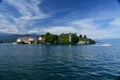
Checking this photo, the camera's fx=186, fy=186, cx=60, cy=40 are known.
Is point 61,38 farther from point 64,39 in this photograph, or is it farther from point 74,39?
point 74,39

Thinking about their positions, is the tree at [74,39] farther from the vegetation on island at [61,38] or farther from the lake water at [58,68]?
the lake water at [58,68]

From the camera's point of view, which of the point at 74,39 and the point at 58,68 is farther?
the point at 74,39

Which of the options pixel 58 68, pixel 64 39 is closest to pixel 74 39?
pixel 64 39

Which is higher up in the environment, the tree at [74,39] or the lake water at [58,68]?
the tree at [74,39]

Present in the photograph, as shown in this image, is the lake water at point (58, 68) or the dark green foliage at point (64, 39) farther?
the dark green foliage at point (64, 39)

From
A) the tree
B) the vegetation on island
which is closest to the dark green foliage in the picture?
the vegetation on island

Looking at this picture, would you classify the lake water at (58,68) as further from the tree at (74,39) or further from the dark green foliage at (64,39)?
the tree at (74,39)

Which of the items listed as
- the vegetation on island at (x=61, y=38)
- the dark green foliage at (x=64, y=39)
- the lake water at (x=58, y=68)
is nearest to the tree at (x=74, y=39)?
the vegetation on island at (x=61, y=38)

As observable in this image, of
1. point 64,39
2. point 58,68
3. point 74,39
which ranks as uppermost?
point 64,39

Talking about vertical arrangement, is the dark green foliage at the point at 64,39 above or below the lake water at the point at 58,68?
above

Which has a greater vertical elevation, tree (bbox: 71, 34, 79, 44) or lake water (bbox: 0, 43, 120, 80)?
tree (bbox: 71, 34, 79, 44)

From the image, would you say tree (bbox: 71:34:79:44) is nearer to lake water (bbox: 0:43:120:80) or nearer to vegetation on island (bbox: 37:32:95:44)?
vegetation on island (bbox: 37:32:95:44)

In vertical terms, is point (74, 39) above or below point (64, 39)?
below

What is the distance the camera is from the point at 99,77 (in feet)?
32.7
